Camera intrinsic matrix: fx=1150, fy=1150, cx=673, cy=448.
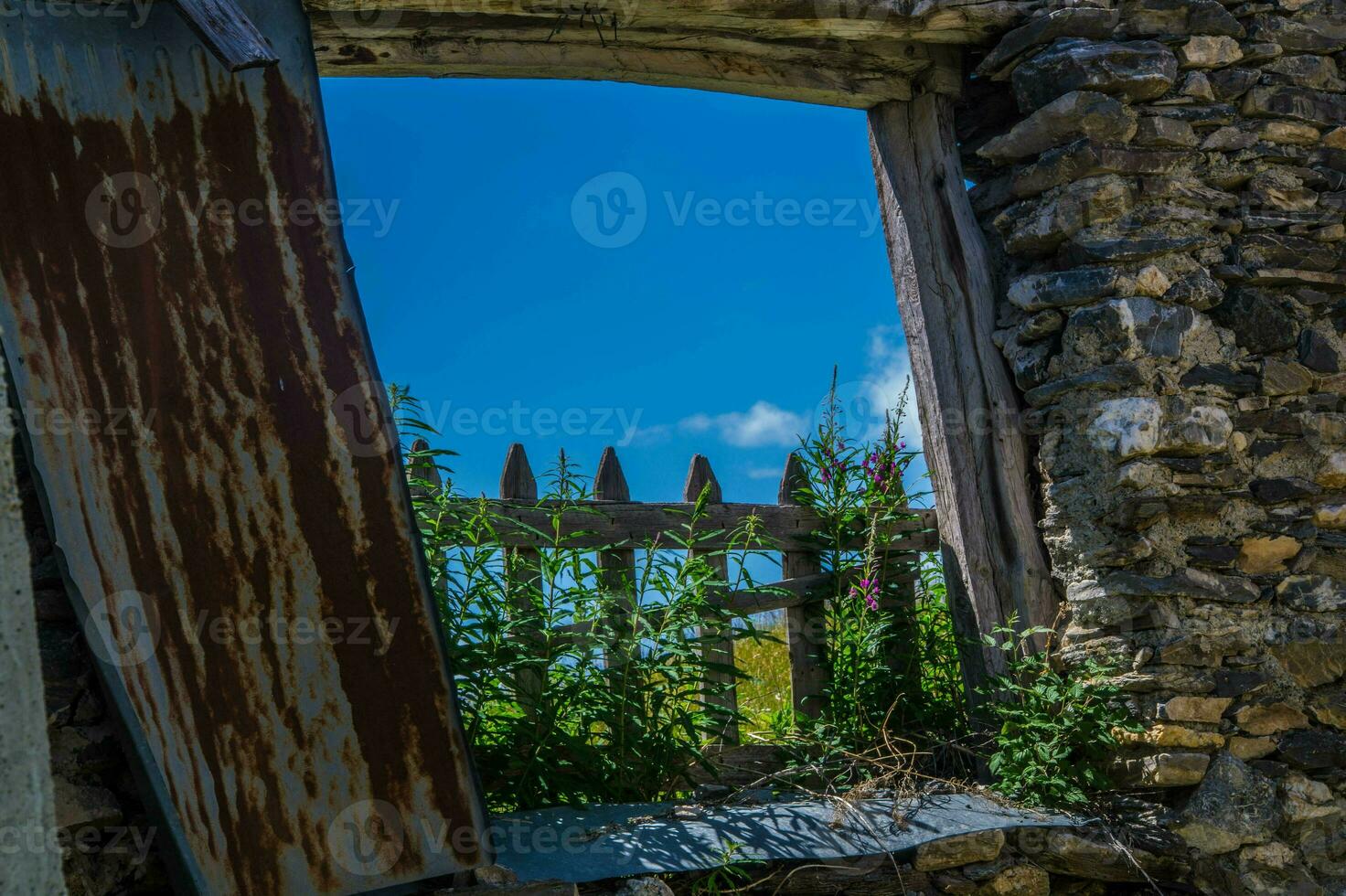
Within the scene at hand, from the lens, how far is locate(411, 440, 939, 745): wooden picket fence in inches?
164

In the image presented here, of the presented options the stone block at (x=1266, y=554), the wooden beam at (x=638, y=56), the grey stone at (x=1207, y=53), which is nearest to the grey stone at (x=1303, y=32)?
the grey stone at (x=1207, y=53)

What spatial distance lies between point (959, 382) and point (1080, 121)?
36.0 inches

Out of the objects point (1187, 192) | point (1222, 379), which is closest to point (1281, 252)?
point (1187, 192)

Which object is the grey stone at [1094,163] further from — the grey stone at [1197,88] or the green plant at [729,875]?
the green plant at [729,875]

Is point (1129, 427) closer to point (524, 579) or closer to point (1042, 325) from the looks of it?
point (1042, 325)

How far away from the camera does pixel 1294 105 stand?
375cm

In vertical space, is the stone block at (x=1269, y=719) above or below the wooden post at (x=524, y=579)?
below

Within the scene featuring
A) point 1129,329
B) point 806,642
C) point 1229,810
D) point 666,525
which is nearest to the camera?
point 1229,810

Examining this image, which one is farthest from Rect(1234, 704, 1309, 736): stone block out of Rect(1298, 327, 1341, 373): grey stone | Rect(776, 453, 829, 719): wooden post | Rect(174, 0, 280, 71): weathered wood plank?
Rect(174, 0, 280, 71): weathered wood plank

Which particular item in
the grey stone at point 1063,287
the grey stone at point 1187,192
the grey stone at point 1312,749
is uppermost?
the grey stone at point 1187,192

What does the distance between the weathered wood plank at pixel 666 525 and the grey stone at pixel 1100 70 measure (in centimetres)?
164

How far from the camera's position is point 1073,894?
10.9 ft

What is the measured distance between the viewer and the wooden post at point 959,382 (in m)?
3.78

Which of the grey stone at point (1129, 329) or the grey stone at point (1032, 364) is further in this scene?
the grey stone at point (1032, 364)
